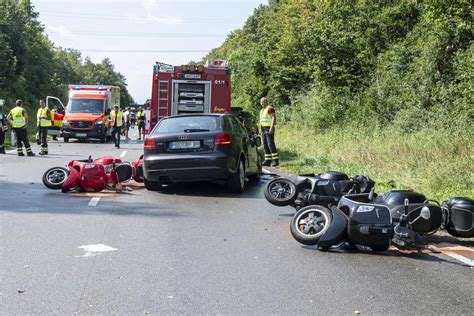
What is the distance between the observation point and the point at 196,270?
571cm

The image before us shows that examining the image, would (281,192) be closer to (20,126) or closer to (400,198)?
(400,198)

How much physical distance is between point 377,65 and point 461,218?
2187 cm

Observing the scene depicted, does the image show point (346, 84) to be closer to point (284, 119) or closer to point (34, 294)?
point (284, 119)

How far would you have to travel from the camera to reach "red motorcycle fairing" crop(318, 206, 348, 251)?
253 inches

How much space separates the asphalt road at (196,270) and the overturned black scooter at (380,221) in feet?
0.57

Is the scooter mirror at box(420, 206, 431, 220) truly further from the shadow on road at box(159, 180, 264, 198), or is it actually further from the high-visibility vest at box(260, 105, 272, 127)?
the high-visibility vest at box(260, 105, 272, 127)

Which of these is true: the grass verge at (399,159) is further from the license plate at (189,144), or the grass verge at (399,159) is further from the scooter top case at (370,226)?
the scooter top case at (370,226)

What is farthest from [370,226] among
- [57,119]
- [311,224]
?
[57,119]

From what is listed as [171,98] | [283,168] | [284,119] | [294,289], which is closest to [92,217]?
[294,289]

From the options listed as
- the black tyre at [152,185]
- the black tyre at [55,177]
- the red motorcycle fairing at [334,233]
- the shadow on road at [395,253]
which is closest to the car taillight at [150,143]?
the black tyre at [152,185]

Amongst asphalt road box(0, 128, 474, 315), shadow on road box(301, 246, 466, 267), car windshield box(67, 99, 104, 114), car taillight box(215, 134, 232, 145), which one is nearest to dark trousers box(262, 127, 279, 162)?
car taillight box(215, 134, 232, 145)

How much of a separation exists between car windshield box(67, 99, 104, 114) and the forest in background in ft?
31.2

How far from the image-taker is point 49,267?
5719 mm

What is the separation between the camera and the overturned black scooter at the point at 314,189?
771 centimetres
